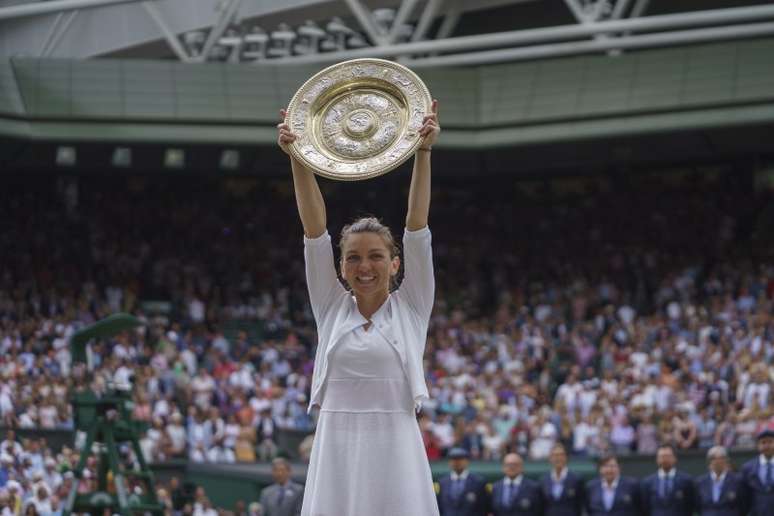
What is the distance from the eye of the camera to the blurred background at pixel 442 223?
798 inches

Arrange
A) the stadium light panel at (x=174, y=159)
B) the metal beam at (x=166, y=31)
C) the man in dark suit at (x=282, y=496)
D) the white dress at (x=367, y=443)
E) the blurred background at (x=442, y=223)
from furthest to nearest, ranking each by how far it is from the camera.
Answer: the stadium light panel at (x=174, y=159) → the metal beam at (x=166, y=31) → the blurred background at (x=442, y=223) → the man in dark suit at (x=282, y=496) → the white dress at (x=367, y=443)

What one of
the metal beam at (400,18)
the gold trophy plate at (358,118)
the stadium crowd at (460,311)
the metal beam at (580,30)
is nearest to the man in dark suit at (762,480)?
the stadium crowd at (460,311)

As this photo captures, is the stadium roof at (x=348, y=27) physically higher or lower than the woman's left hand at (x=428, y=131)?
higher

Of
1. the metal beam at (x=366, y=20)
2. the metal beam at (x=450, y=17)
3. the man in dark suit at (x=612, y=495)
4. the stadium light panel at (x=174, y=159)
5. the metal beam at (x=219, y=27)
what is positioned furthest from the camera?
the stadium light panel at (x=174, y=159)

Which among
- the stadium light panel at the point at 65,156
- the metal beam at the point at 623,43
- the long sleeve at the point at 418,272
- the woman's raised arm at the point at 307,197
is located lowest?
the long sleeve at the point at 418,272

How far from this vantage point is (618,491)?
14.9 metres

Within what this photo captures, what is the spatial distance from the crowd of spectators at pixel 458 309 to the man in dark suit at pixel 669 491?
14.5ft

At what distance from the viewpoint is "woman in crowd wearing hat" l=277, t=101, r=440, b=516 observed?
4.85 meters

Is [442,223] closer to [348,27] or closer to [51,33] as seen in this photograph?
[348,27]

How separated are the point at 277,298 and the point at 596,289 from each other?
5.44 metres

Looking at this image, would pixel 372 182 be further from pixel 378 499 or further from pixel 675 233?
pixel 378 499

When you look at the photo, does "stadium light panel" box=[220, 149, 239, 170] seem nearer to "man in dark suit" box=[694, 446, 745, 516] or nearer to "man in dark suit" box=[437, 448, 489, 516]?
"man in dark suit" box=[437, 448, 489, 516]

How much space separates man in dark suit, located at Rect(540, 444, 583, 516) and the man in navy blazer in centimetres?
9

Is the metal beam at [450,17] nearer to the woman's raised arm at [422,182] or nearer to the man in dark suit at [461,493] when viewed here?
the man in dark suit at [461,493]
